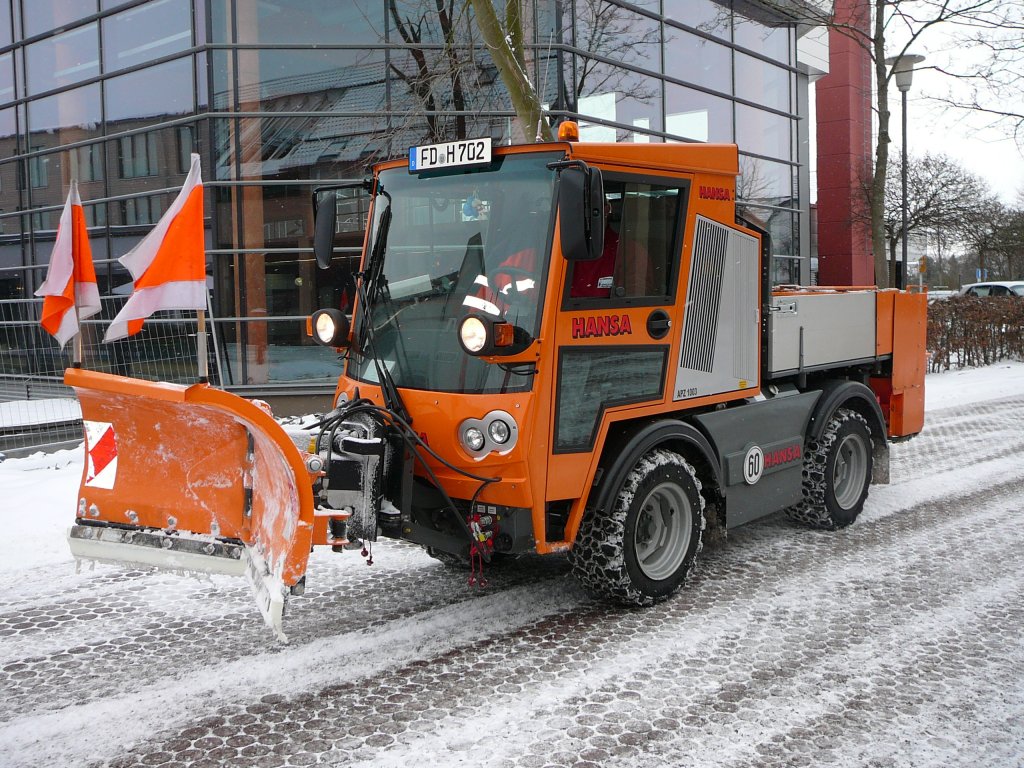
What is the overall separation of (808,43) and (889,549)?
59.4ft

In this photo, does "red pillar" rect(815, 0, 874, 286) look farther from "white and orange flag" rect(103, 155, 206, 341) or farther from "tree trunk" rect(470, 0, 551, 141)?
"white and orange flag" rect(103, 155, 206, 341)

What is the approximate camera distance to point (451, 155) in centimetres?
477

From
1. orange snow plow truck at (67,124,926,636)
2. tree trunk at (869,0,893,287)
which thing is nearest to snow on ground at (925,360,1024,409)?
tree trunk at (869,0,893,287)

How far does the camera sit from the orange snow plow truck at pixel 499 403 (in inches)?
164

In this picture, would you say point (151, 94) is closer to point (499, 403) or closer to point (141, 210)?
point (141, 210)

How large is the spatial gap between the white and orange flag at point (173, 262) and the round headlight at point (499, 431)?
1.43 m

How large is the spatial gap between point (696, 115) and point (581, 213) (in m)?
13.2

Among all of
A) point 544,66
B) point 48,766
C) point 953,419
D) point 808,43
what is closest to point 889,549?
point 48,766

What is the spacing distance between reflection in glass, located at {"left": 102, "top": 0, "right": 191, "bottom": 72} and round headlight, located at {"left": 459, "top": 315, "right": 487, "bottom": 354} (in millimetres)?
10906

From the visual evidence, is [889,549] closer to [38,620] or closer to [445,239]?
[445,239]

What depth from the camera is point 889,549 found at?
244 inches

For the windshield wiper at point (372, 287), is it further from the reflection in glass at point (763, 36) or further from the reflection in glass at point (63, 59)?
the reflection in glass at point (763, 36)

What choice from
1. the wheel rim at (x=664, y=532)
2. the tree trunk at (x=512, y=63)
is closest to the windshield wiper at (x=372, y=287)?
the wheel rim at (x=664, y=532)

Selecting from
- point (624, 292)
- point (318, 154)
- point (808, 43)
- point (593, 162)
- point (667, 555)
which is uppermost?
point (808, 43)
